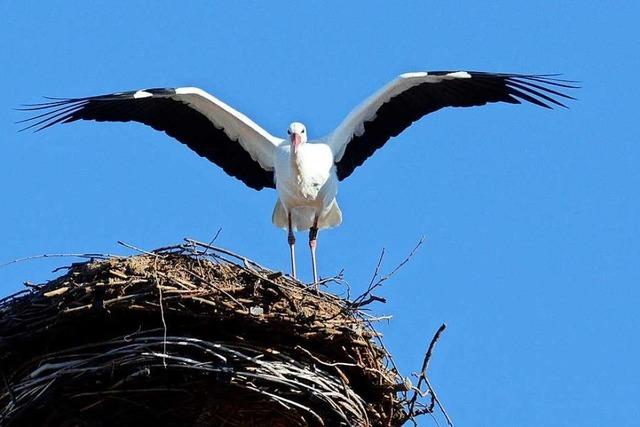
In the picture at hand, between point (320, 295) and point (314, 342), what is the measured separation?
0.43m

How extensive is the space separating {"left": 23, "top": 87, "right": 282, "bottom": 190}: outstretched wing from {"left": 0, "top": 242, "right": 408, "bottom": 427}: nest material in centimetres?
340

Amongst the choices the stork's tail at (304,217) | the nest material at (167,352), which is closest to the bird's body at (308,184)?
the stork's tail at (304,217)

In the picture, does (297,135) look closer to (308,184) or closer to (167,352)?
(308,184)

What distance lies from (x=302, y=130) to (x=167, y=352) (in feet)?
13.0

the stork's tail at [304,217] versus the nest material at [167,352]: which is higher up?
the stork's tail at [304,217]

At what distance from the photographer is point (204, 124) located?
1064cm

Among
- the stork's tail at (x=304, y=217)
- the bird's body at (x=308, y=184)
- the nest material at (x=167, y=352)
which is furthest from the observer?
the stork's tail at (x=304, y=217)

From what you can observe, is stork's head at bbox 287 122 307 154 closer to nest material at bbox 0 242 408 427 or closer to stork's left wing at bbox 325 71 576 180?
stork's left wing at bbox 325 71 576 180

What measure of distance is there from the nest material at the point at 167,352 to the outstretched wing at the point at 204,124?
340cm

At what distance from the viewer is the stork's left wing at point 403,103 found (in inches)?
406

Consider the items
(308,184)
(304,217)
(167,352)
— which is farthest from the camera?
(304,217)

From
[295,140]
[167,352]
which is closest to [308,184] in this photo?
[295,140]

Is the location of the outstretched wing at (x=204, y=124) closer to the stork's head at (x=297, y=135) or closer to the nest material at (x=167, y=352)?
the stork's head at (x=297, y=135)

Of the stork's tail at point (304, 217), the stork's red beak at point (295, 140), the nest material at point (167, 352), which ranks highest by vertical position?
the stork's red beak at point (295, 140)
